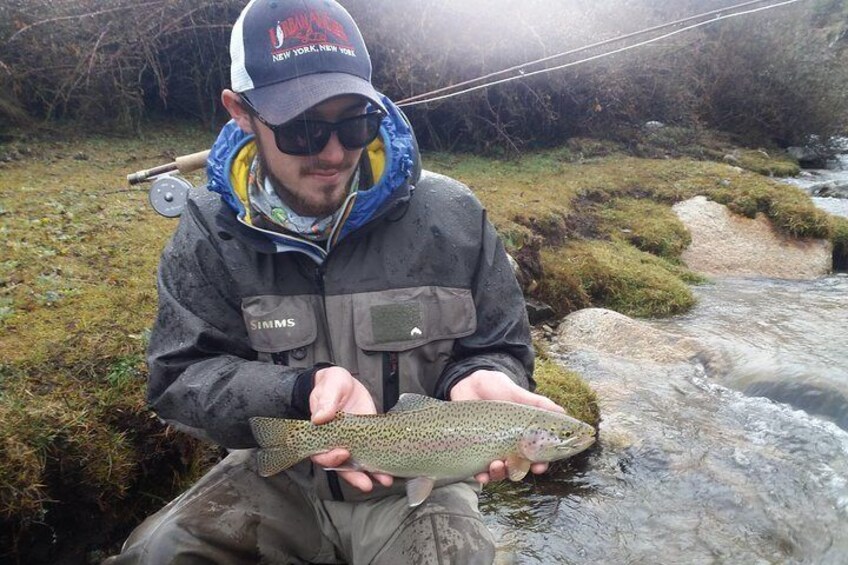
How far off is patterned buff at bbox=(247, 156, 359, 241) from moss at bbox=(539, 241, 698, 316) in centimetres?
556

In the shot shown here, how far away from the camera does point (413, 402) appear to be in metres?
2.98

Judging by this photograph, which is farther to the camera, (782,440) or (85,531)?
(782,440)

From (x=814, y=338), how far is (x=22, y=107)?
12086 mm

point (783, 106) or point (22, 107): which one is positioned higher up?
point (22, 107)

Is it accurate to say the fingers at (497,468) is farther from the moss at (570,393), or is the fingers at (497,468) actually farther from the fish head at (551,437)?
the moss at (570,393)

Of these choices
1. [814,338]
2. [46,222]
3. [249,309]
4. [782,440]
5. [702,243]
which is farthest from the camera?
[702,243]

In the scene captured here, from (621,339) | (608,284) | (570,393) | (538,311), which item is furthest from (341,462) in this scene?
(608,284)

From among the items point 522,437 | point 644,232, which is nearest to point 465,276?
point 522,437

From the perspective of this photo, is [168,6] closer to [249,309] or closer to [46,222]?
[46,222]

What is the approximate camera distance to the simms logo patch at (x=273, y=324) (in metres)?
3.19

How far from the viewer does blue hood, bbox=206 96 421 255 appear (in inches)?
126

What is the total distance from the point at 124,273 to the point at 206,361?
10.2 feet

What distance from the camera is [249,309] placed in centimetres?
322

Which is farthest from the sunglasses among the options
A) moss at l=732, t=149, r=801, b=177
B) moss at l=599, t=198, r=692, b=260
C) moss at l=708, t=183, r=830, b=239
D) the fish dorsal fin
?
moss at l=732, t=149, r=801, b=177
